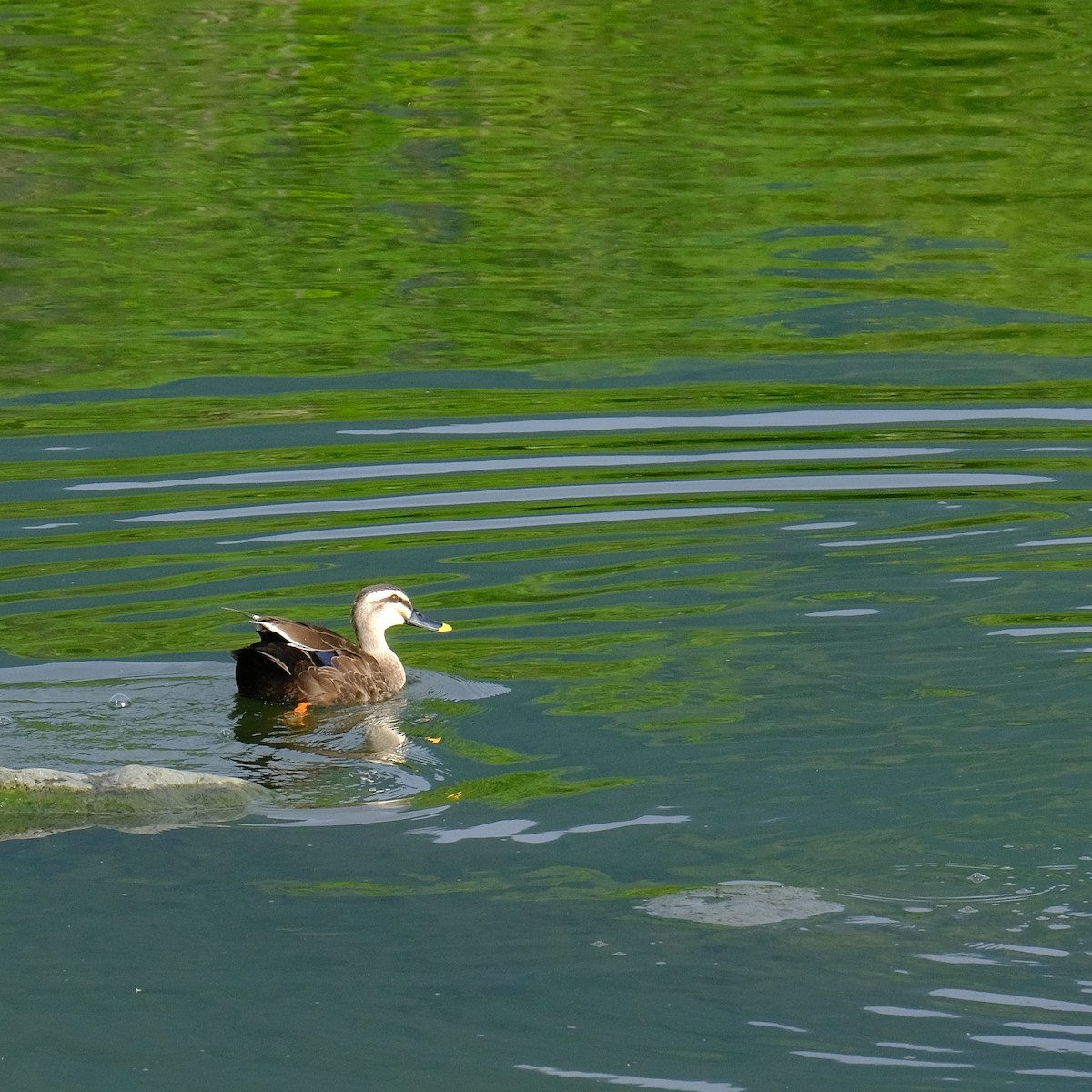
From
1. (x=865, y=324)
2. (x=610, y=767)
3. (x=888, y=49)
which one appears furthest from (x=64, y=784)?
(x=888, y=49)

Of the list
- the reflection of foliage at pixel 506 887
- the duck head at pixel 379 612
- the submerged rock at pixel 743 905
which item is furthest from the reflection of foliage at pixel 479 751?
the submerged rock at pixel 743 905

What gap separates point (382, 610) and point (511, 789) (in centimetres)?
198

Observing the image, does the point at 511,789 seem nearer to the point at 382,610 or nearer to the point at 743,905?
the point at 743,905

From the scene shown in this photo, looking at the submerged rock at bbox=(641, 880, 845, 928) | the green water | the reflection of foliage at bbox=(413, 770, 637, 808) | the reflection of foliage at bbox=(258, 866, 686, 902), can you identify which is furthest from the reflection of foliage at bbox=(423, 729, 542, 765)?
the submerged rock at bbox=(641, 880, 845, 928)

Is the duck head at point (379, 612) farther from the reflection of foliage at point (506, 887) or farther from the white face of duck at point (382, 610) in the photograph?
the reflection of foliage at point (506, 887)

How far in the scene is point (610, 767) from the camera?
27.8 feet

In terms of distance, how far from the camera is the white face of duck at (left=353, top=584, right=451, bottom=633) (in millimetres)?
10047

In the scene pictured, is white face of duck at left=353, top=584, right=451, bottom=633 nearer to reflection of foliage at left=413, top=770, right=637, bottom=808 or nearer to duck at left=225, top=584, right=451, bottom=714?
duck at left=225, top=584, right=451, bottom=714

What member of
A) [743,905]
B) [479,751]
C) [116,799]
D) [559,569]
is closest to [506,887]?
[743,905]

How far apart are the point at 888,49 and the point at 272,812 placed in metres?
20.6

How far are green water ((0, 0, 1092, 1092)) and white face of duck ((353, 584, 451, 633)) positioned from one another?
12.5 inches

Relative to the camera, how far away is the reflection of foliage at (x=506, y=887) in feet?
24.1

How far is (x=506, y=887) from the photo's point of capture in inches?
292

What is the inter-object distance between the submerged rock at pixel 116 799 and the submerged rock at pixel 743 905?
1.89m
